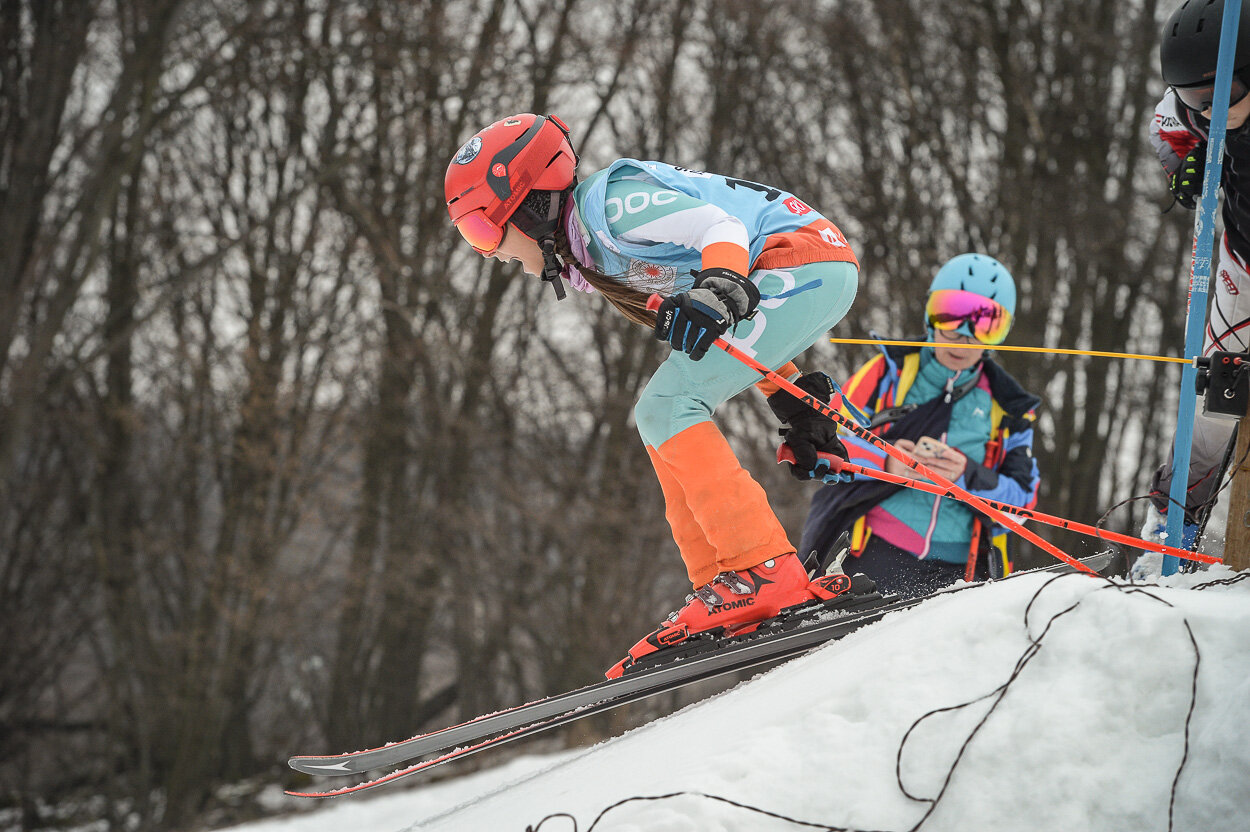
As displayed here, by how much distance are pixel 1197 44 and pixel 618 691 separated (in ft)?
8.61

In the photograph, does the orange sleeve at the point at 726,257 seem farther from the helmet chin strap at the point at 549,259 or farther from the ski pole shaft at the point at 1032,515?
the ski pole shaft at the point at 1032,515

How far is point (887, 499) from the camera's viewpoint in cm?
396

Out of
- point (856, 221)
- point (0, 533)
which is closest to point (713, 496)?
point (856, 221)

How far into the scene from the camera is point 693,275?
311 centimetres

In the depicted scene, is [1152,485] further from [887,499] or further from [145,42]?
[145,42]

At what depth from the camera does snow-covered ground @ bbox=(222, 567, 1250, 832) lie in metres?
1.77

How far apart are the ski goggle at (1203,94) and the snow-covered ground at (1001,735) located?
1.53m

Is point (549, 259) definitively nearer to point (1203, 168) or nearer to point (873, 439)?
point (873, 439)

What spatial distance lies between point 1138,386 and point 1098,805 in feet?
56.4

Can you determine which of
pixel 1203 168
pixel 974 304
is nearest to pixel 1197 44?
pixel 1203 168

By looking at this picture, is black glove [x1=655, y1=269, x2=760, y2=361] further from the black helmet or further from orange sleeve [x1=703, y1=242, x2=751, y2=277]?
the black helmet

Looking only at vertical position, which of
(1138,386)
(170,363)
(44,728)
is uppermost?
(170,363)

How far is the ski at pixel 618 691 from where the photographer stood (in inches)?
117

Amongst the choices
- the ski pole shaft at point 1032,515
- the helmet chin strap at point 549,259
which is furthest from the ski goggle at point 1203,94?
the helmet chin strap at point 549,259
